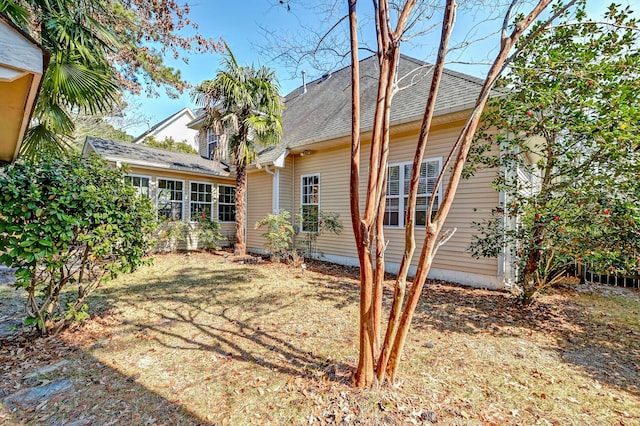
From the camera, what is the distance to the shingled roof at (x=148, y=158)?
9109mm

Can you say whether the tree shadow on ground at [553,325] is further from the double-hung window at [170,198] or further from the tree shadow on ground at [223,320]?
the double-hung window at [170,198]

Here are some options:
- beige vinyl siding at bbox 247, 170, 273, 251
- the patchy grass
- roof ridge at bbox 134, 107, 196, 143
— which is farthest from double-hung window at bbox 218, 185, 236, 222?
roof ridge at bbox 134, 107, 196, 143

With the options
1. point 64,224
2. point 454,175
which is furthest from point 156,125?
point 454,175

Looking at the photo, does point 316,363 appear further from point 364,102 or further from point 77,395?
point 364,102

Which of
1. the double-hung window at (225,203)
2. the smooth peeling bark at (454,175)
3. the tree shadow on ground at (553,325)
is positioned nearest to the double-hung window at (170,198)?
the double-hung window at (225,203)

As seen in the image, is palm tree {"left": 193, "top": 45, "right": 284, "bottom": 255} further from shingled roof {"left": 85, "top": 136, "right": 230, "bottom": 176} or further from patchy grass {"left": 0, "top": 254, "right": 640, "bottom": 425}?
patchy grass {"left": 0, "top": 254, "right": 640, "bottom": 425}

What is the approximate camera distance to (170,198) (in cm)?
1036

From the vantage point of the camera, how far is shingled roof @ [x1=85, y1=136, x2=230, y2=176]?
→ 9109mm

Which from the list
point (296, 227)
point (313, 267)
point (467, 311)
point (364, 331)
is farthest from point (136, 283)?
point (467, 311)

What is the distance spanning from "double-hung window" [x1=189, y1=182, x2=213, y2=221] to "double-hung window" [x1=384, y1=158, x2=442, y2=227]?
7233 mm

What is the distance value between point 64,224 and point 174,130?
2412 cm

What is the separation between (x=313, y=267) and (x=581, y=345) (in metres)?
5.63

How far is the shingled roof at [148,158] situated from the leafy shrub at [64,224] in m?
5.82

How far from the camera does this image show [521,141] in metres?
4.40
